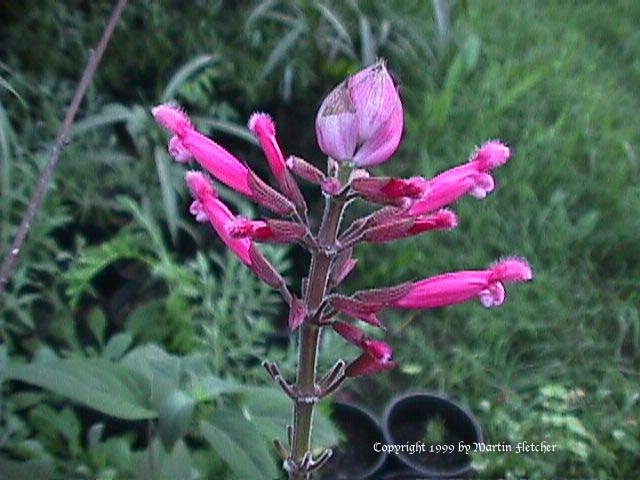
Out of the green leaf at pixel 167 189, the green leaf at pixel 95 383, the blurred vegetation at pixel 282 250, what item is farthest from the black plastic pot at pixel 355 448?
the green leaf at pixel 95 383

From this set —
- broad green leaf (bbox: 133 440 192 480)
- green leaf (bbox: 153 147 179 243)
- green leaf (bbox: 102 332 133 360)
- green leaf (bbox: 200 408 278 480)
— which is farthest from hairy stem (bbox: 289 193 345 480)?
green leaf (bbox: 153 147 179 243)

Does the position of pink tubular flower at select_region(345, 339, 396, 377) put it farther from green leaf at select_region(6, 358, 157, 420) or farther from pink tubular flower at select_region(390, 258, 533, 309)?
green leaf at select_region(6, 358, 157, 420)

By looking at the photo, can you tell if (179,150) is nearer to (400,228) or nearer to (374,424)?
(400,228)

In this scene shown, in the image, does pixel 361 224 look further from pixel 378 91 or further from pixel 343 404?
pixel 343 404

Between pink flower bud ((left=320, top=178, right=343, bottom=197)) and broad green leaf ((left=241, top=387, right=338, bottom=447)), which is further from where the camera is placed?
broad green leaf ((left=241, top=387, right=338, bottom=447))

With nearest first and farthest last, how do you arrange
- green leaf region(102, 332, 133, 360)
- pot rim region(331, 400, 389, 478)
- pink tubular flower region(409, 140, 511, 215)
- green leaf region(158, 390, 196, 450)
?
pink tubular flower region(409, 140, 511, 215) → green leaf region(158, 390, 196, 450) → green leaf region(102, 332, 133, 360) → pot rim region(331, 400, 389, 478)

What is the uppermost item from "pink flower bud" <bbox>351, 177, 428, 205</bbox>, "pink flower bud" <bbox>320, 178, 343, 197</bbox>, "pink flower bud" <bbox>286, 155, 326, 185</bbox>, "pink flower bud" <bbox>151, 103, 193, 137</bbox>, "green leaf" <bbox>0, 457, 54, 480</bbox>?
"pink flower bud" <bbox>151, 103, 193, 137</bbox>

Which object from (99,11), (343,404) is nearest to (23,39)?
(99,11)
